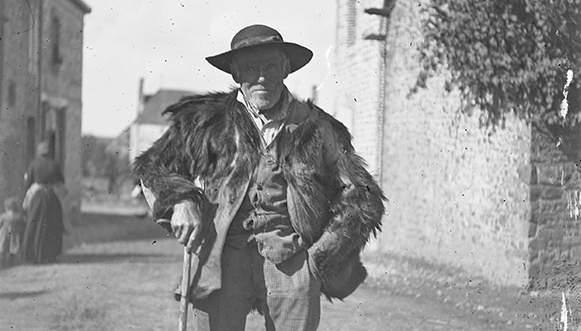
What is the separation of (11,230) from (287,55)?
20.7 ft

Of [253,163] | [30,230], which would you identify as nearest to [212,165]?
[253,163]

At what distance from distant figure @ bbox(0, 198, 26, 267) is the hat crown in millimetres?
5815

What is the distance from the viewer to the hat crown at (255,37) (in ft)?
9.94

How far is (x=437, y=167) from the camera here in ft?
31.1

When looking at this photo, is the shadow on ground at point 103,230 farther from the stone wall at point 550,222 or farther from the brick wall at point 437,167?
the stone wall at point 550,222

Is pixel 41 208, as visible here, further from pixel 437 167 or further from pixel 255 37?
pixel 255 37

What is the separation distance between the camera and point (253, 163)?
3.08m

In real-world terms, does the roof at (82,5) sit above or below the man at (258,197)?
above

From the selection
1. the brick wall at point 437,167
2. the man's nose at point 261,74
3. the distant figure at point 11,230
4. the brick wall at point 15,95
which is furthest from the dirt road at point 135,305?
the man's nose at point 261,74

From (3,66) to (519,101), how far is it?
5202 millimetres

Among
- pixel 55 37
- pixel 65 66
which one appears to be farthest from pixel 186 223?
pixel 55 37

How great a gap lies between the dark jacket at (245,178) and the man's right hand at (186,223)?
0.04 meters

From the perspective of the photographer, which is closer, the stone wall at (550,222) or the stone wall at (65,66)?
the stone wall at (550,222)

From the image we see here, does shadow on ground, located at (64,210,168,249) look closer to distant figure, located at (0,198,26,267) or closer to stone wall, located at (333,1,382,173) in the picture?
distant figure, located at (0,198,26,267)
